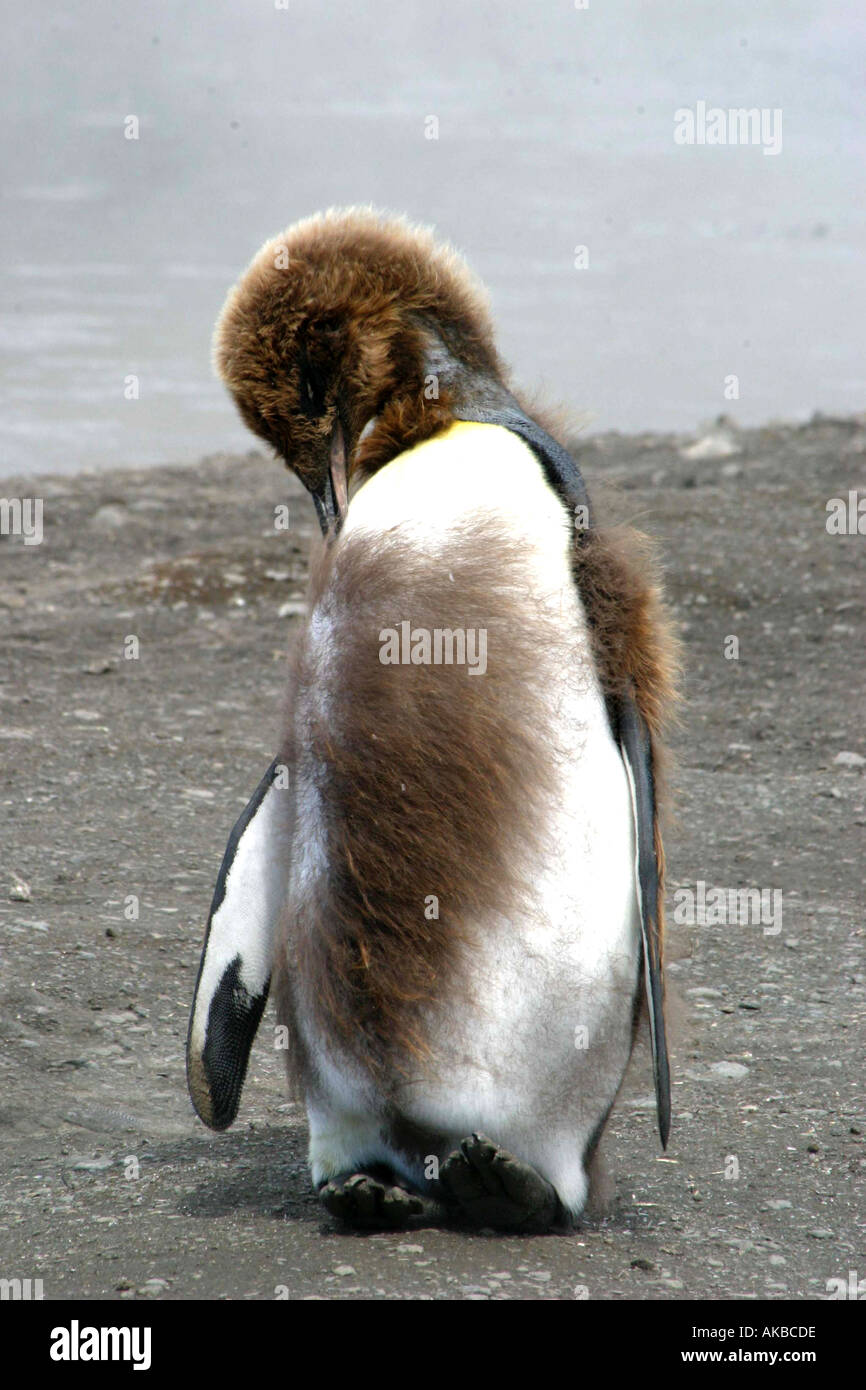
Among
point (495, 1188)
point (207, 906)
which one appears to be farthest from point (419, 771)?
point (207, 906)

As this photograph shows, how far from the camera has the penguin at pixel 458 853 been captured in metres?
1.97

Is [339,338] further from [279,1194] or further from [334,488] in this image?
[279,1194]

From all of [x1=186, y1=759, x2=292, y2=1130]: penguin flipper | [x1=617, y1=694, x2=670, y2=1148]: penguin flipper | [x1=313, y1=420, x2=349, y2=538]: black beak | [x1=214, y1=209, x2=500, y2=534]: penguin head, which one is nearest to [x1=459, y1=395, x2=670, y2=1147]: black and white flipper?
[x1=617, y1=694, x2=670, y2=1148]: penguin flipper

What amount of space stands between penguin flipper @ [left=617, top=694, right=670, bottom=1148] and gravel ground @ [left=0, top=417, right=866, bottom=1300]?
0.23 m

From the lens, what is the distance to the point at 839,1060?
2707mm

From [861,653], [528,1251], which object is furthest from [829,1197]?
[861,653]

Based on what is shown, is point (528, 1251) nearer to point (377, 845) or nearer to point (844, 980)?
point (377, 845)

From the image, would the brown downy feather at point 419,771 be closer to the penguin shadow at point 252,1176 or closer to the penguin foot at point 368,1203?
the penguin foot at point 368,1203

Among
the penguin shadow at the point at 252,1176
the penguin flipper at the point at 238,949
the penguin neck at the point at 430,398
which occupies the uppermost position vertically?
the penguin neck at the point at 430,398

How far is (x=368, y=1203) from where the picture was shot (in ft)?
6.34

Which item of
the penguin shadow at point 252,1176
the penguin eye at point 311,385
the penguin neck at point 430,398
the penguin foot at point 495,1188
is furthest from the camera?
the penguin eye at point 311,385

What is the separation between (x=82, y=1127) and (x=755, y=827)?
202 cm

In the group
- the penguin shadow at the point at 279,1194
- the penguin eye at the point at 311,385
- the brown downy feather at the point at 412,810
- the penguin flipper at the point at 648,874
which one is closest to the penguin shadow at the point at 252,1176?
the penguin shadow at the point at 279,1194

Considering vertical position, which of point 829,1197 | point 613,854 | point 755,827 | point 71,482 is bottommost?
point 829,1197
